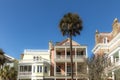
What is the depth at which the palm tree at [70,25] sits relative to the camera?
178 feet

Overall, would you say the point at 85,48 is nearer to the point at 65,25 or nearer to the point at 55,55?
the point at 55,55

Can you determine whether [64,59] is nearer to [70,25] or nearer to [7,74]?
[7,74]

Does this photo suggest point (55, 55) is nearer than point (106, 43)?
No

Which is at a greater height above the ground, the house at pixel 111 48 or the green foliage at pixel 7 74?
the house at pixel 111 48

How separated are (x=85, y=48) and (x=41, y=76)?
42.3 ft

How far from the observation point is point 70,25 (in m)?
54.3

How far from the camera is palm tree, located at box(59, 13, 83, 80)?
2141 inches

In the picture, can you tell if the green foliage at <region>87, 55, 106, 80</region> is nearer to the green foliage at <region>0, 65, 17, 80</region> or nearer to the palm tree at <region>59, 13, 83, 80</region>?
the palm tree at <region>59, 13, 83, 80</region>

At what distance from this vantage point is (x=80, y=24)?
55188mm

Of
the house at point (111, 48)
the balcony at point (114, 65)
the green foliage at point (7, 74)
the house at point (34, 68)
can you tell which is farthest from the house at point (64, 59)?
the balcony at point (114, 65)

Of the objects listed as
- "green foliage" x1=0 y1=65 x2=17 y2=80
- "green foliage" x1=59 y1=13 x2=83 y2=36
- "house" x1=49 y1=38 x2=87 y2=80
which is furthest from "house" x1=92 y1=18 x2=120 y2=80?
"green foliage" x1=0 y1=65 x2=17 y2=80

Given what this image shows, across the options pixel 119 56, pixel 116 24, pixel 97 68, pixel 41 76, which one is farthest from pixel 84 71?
pixel 41 76

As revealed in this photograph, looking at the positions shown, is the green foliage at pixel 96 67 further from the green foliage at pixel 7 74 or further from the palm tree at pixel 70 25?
the green foliage at pixel 7 74

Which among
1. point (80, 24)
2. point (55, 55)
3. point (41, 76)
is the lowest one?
point (41, 76)
